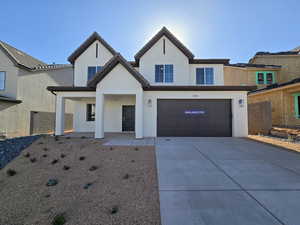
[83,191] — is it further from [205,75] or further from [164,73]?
[205,75]

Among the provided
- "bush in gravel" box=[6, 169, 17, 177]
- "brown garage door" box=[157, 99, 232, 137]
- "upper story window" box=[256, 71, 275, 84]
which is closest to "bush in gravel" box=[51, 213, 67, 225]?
"bush in gravel" box=[6, 169, 17, 177]

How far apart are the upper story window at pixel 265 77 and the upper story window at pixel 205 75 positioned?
858 centimetres

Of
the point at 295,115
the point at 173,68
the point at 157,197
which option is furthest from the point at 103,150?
the point at 295,115

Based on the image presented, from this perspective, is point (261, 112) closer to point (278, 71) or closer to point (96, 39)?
point (278, 71)

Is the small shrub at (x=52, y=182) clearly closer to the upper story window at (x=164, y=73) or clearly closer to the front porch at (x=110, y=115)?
the front porch at (x=110, y=115)

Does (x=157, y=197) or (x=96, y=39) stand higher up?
(x=96, y=39)

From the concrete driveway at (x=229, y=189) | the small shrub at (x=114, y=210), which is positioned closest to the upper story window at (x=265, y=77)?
the concrete driveway at (x=229, y=189)

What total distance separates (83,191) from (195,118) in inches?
336

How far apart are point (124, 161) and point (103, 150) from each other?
6.04 feet

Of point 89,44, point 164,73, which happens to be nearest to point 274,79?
point 164,73

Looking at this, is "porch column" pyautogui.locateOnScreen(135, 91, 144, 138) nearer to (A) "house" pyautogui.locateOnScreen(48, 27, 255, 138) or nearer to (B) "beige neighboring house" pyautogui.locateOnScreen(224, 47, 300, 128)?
(A) "house" pyautogui.locateOnScreen(48, 27, 255, 138)

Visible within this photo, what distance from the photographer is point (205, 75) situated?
42.5 ft

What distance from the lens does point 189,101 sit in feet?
34.8

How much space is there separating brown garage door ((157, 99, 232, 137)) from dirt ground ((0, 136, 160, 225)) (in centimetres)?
477
